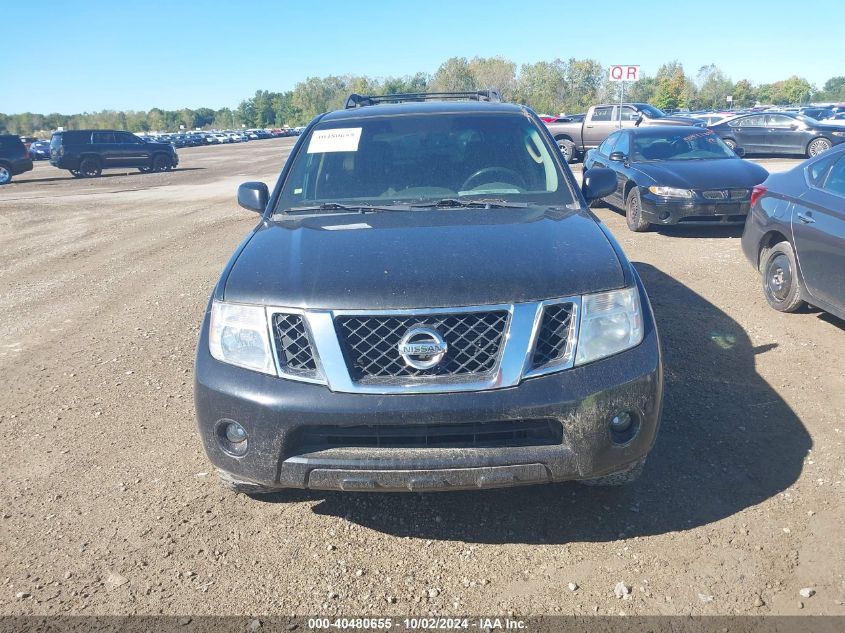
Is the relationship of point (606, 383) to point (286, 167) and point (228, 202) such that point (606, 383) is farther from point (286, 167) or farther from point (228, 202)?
point (228, 202)

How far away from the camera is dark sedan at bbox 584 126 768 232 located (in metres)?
8.83

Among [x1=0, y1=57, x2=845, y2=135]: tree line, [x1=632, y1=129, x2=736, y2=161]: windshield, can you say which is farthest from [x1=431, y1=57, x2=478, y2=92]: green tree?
[x1=632, y1=129, x2=736, y2=161]: windshield

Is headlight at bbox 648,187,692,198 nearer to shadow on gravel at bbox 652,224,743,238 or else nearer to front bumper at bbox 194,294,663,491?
shadow on gravel at bbox 652,224,743,238

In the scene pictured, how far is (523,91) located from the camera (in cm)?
9125

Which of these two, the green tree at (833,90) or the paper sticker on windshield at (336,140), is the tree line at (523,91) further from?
the paper sticker on windshield at (336,140)

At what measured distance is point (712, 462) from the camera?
11.1 feet

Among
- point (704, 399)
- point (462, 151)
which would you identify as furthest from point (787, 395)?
point (462, 151)

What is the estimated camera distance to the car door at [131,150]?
26703 mm

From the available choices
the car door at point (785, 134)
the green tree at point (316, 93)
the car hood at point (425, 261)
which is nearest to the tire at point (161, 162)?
the car door at point (785, 134)

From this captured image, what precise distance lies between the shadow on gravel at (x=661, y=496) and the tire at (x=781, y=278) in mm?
1774

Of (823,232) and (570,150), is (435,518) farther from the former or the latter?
(570,150)

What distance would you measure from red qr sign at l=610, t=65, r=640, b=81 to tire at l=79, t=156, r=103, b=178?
20.3 metres

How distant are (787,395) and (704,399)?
1.83 feet

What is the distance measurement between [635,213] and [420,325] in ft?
25.9
